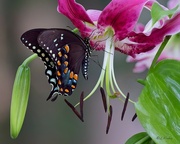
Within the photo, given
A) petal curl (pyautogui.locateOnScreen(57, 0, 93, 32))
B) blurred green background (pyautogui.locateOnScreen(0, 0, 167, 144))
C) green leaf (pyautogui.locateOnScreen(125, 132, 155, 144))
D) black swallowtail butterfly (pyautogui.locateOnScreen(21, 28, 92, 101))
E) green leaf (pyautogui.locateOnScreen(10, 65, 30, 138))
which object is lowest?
blurred green background (pyautogui.locateOnScreen(0, 0, 167, 144))

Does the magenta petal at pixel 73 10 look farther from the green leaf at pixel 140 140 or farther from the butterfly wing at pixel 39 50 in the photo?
the green leaf at pixel 140 140

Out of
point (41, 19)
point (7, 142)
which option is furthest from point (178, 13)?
point (7, 142)

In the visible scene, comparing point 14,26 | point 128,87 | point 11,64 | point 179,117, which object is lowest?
point 128,87

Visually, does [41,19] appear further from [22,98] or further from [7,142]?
[22,98]

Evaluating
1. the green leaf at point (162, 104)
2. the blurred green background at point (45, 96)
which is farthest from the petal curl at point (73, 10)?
the blurred green background at point (45, 96)

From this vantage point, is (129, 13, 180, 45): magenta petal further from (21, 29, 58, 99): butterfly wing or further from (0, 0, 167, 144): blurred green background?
(0, 0, 167, 144): blurred green background

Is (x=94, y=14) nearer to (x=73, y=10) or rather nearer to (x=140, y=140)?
(x=73, y=10)

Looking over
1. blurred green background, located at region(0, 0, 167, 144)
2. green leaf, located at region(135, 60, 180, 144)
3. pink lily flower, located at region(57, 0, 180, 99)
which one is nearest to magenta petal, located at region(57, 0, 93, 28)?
pink lily flower, located at region(57, 0, 180, 99)
